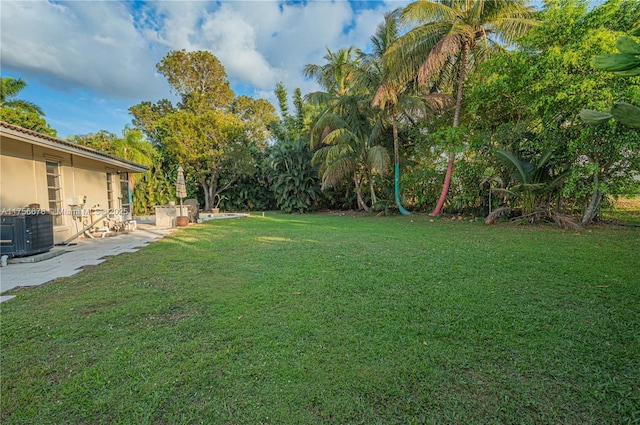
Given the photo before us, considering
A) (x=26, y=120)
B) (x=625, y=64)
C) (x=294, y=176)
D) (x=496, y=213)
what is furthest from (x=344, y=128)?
(x=26, y=120)

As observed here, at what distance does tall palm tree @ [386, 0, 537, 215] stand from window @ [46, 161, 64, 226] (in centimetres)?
1134

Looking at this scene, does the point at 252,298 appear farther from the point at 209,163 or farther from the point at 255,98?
the point at 255,98

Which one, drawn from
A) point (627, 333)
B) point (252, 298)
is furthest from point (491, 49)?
point (252, 298)

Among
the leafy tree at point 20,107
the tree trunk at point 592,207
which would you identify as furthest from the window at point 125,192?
the tree trunk at point 592,207

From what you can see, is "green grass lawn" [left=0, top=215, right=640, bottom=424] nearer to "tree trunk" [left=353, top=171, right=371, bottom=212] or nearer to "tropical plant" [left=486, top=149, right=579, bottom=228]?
"tropical plant" [left=486, top=149, right=579, bottom=228]

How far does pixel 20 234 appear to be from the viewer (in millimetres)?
5223

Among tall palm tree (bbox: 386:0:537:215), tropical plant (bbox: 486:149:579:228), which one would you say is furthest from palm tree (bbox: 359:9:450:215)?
tropical plant (bbox: 486:149:579:228)

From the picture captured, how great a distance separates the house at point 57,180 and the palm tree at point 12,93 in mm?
10359

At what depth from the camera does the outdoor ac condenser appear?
5.17 metres

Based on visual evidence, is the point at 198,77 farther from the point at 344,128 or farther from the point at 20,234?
the point at 20,234

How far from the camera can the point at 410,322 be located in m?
2.71

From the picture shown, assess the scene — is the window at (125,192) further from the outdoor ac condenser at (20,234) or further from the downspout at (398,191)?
the downspout at (398,191)

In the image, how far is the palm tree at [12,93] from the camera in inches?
560

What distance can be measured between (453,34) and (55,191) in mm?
12853
